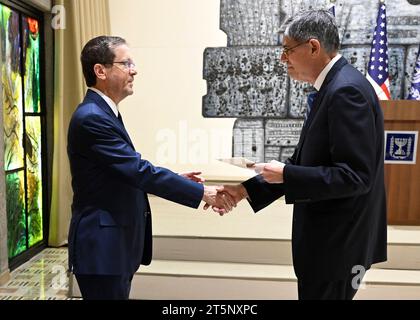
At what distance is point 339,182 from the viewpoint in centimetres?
112

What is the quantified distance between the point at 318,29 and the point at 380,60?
286 centimetres

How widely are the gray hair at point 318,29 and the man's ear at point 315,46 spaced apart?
0.01 meters

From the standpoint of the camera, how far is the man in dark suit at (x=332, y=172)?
1125 millimetres

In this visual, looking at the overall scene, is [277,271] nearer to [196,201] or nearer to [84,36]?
[196,201]

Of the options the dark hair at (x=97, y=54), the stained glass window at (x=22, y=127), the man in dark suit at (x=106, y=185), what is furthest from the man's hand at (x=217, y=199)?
the stained glass window at (x=22, y=127)

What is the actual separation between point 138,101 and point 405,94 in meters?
2.85

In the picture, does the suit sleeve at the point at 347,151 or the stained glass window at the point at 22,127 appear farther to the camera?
the stained glass window at the point at 22,127

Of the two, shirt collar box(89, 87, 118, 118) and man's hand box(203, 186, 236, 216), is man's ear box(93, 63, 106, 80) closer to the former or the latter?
shirt collar box(89, 87, 118, 118)

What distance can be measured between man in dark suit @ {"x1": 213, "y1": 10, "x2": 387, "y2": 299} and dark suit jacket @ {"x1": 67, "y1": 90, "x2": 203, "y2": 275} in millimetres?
473

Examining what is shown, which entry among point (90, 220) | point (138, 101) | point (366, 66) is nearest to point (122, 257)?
point (90, 220)

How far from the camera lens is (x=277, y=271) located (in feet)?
8.65

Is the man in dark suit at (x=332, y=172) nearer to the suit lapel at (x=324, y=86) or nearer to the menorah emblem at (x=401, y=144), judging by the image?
the suit lapel at (x=324, y=86)

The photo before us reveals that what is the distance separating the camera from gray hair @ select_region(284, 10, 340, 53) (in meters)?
1.23

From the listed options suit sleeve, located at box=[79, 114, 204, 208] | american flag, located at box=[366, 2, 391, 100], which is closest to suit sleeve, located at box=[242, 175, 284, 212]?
suit sleeve, located at box=[79, 114, 204, 208]
